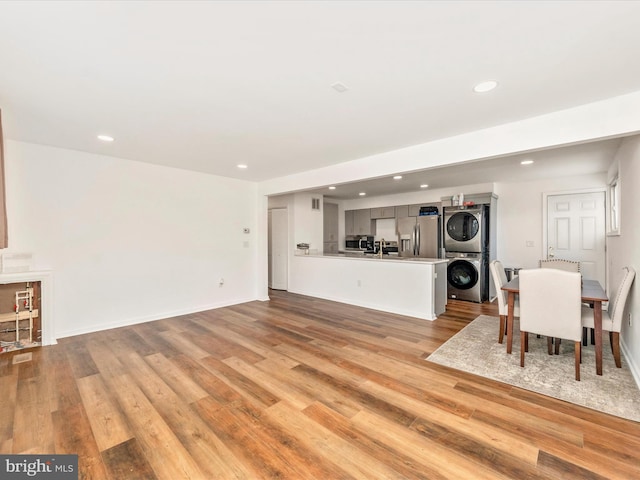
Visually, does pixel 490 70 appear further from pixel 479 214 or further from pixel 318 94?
pixel 479 214

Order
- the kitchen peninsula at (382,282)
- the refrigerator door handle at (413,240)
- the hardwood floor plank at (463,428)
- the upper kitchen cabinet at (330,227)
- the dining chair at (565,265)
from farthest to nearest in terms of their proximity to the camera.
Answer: the upper kitchen cabinet at (330,227), the refrigerator door handle at (413,240), the kitchen peninsula at (382,282), the dining chair at (565,265), the hardwood floor plank at (463,428)

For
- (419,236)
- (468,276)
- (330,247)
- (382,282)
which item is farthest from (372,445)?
(330,247)

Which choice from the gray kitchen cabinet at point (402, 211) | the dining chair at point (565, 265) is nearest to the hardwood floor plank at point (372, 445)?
the dining chair at point (565, 265)

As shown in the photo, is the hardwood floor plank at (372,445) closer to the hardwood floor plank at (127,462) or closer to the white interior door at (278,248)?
the hardwood floor plank at (127,462)

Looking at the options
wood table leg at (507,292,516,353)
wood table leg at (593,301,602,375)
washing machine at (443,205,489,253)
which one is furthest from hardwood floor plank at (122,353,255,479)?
washing machine at (443,205,489,253)

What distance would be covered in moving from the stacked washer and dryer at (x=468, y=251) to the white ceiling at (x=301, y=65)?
3.25 metres

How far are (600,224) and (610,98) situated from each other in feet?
12.8

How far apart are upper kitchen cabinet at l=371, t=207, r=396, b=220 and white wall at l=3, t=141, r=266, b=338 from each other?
3759mm

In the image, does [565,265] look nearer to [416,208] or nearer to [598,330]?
[598,330]

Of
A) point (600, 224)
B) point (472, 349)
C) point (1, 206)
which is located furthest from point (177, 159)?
point (600, 224)

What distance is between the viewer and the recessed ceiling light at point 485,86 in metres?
2.13

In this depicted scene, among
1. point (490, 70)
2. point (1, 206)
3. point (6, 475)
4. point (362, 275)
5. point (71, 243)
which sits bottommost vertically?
point (6, 475)

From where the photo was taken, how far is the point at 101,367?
9.46 feet

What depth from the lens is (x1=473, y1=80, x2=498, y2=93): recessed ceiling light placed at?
2.13 metres
